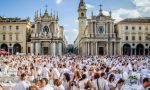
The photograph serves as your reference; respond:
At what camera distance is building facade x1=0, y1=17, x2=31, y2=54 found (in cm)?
8400

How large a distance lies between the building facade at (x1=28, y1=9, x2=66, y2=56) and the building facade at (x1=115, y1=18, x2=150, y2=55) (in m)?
14.8

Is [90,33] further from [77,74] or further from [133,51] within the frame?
[77,74]

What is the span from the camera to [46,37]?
275 feet

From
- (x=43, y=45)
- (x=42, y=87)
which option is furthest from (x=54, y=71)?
(x=43, y=45)

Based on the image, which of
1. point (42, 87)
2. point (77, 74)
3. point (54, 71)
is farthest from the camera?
point (54, 71)

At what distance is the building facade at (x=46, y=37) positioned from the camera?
8294 centimetres

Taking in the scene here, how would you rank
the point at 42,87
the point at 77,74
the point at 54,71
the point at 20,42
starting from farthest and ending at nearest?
1. the point at 20,42
2. the point at 54,71
3. the point at 77,74
4. the point at 42,87

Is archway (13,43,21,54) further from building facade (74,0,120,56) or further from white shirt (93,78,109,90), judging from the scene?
white shirt (93,78,109,90)

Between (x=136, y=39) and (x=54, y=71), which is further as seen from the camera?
(x=136, y=39)

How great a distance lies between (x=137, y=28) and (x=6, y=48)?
103 feet

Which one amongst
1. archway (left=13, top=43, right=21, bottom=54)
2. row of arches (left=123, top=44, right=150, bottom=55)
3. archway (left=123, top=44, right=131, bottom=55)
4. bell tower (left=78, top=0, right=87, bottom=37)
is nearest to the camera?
archway (left=13, top=43, right=21, bottom=54)

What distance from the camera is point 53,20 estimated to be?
284 feet

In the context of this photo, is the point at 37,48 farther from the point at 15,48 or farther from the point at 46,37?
the point at 15,48

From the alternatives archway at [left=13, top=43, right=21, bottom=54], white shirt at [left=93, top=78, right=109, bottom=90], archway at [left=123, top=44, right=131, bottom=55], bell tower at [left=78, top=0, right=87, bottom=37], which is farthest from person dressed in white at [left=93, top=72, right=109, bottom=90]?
bell tower at [left=78, top=0, right=87, bottom=37]
